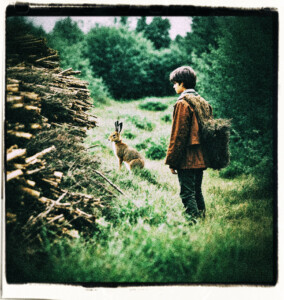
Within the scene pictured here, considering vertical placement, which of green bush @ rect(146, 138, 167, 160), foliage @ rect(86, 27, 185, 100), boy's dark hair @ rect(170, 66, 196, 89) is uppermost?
foliage @ rect(86, 27, 185, 100)

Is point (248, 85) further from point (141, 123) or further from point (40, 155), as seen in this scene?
point (141, 123)

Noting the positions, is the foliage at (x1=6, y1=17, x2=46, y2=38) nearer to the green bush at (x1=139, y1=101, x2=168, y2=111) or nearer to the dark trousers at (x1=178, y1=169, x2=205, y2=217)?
the dark trousers at (x1=178, y1=169, x2=205, y2=217)

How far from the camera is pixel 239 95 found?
455cm

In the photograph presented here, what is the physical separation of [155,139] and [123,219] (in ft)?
15.8

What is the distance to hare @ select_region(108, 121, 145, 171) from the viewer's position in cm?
573

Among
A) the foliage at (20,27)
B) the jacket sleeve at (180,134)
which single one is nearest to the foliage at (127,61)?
the foliage at (20,27)

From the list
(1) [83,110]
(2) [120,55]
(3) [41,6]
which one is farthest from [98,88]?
(3) [41,6]

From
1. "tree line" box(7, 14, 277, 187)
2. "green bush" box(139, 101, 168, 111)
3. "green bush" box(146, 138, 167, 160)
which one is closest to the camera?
"tree line" box(7, 14, 277, 187)

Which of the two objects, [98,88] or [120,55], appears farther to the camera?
[98,88]

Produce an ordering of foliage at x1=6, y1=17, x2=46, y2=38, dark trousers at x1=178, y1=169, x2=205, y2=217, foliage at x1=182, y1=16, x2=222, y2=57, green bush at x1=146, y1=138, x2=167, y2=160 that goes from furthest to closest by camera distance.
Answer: green bush at x1=146, y1=138, x2=167, y2=160 < foliage at x1=182, y1=16, x2=222, y2=57 < dark trousers at x1=178, y1=169, x2=205, y2=217 < foliage at x1=6, y1=17, x2=46, y2=38

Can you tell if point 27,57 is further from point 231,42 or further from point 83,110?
point 231,42

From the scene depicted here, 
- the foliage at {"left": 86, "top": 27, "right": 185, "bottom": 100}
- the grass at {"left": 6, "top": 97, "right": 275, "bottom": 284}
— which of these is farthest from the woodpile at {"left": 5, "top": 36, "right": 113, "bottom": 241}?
the foliage at {"left": 86, "top": 27, "right": 185, "bottom": 100}

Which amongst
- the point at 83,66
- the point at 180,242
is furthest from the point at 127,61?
the point at 180,242

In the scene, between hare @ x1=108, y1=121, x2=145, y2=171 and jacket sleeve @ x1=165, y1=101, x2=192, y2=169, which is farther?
hare @ x1=108, y1=121, x2=145, y2=171
